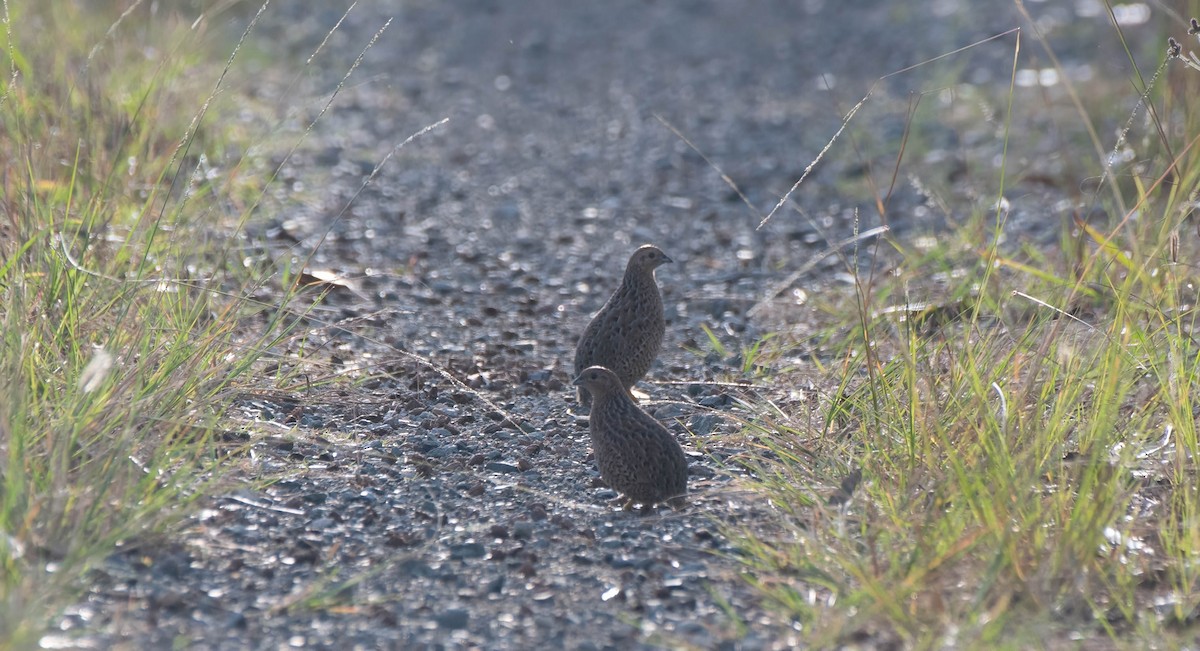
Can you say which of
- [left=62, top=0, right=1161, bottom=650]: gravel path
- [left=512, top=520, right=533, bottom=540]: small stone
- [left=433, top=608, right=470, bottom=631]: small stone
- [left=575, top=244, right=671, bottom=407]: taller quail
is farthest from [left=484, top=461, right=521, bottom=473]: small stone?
[left=433, top=608, right=470, bottom=631]: small stone

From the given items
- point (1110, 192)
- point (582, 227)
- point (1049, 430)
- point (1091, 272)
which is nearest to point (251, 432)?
point (1049, 430)

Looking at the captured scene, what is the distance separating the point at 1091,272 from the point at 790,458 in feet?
4.99

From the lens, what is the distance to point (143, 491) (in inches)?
152

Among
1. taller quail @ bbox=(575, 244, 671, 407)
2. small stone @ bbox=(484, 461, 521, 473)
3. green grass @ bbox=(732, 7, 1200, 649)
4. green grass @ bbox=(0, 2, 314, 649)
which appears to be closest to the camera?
green grass @ bbox=(732, 7, 1200, 649)

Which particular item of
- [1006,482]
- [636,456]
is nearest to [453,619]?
[636,456]

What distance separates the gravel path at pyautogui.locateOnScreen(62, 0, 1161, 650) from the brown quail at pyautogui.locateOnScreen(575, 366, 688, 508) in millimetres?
90

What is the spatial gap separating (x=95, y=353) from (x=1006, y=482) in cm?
277

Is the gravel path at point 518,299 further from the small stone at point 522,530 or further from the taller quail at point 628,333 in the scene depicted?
the taller quail at point 628,333

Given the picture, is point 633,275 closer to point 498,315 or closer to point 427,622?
point 498,315

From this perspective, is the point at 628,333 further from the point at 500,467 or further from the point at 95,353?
the point at 95,353

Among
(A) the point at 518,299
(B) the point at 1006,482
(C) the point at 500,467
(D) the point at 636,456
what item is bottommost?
(A) the point at 518,299

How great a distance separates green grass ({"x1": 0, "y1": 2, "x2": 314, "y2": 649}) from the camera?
3.63 metres

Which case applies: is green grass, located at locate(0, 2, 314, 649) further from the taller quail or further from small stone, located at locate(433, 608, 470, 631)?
the taller quail

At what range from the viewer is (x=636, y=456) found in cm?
433
